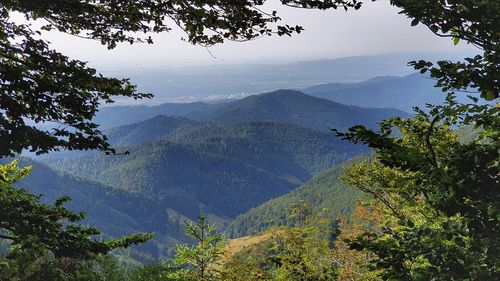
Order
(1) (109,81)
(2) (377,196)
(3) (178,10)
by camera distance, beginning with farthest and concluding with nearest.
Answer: (2) (377,196)
(1) (109,81)
(3) (178,10)

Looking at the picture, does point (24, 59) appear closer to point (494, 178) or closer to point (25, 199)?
point (25, 199)

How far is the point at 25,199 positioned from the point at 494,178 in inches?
311

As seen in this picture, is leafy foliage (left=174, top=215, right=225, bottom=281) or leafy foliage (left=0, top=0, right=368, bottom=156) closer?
leafy foliage (left=0, top=0, right=368, bottom=156)

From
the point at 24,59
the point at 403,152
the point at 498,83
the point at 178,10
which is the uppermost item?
the point at 178,10

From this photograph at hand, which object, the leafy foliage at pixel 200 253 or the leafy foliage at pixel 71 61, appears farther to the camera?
the leafy foliage at pixel 200 253

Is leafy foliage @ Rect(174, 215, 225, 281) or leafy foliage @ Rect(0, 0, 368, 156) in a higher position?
leafy foliage @ Rect(0, 0, 368, 156)

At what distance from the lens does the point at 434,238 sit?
14.8 feet

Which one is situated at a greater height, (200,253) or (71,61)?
(71,61)

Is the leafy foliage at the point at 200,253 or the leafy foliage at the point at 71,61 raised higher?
the leafy foliage at the point at 71,61

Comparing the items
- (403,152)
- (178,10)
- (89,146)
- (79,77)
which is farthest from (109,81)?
(403,152)

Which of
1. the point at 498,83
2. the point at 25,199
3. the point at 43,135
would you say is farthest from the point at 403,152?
the point at 25,199

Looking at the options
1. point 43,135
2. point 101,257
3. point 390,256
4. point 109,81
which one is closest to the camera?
point 390,256

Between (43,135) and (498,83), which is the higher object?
(498,83)

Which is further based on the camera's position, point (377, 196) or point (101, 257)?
point (377, 196)
